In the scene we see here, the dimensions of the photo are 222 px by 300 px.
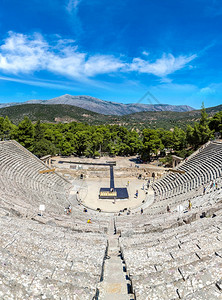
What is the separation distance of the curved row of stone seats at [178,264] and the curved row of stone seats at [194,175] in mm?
13404

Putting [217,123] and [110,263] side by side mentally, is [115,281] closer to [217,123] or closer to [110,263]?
[110,263]

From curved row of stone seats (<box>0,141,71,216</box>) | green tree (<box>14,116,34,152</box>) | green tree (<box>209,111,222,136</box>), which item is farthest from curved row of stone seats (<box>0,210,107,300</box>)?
green tree (<box>209,111,222,136</box>)

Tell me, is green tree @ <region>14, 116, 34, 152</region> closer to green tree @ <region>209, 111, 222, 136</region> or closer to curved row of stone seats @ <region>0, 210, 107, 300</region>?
curved row of stone seats @ <region>0, 210, 107, 300</region>

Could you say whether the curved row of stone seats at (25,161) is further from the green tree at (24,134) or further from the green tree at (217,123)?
the green tree at (217,123)

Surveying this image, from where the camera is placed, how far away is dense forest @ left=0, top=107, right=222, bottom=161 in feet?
109

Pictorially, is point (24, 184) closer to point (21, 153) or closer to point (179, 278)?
point (21, 153)

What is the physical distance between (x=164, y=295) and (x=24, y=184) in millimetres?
18540

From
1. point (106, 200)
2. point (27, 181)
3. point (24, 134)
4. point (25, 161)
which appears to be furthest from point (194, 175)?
point (24, 134)

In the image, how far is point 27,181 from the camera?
69.1 feet

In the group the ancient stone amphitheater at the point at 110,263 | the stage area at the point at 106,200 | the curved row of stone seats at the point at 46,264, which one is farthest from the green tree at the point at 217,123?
the curved row of stone seats at the point at 46,264

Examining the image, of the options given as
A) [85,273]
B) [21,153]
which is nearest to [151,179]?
[21,153]

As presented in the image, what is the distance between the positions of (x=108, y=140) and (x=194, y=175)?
24758 mm

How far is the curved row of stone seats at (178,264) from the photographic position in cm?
489

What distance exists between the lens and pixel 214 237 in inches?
283
